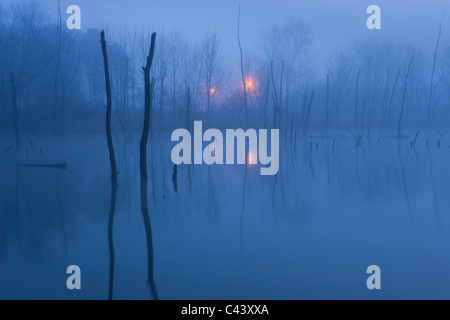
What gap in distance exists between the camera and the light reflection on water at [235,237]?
5.08 ft

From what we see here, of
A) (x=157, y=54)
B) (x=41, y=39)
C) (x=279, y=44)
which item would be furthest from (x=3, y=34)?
(x=279, y=44)

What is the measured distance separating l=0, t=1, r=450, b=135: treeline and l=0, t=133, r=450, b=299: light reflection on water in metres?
6.05

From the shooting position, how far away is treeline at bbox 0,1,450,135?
10.7 meters

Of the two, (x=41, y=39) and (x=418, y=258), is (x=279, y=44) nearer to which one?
(x=41, y=39)

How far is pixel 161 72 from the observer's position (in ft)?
39.3

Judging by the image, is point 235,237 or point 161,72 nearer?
point 235,237

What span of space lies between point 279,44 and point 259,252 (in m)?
12.7

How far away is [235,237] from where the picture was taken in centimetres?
218

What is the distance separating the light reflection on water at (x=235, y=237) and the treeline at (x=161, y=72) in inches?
238

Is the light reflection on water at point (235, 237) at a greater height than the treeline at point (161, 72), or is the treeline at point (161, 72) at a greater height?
the treeline at point (161, 72)

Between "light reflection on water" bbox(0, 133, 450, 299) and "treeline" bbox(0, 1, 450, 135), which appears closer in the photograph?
"light reflection on water" bbox(0, 133, 450, 299)

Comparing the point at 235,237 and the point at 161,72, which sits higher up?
the point at 161,72

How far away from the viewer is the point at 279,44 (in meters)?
13.7

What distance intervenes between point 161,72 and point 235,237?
10463 millimetres
